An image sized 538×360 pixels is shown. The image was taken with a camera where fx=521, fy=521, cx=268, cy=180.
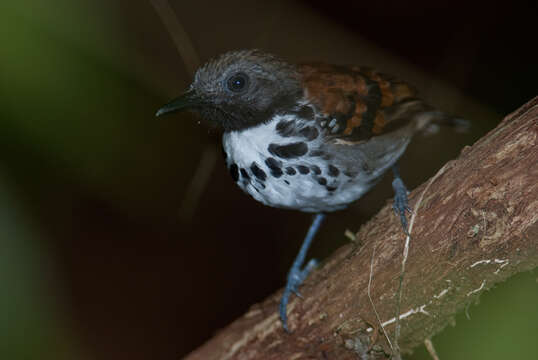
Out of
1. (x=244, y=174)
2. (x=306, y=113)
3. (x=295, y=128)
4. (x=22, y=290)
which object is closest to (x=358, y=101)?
(x=306, y=113)

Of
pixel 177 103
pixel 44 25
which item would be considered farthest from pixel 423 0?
pixel 44 25

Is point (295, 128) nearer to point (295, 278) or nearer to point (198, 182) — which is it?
point (295, 278)

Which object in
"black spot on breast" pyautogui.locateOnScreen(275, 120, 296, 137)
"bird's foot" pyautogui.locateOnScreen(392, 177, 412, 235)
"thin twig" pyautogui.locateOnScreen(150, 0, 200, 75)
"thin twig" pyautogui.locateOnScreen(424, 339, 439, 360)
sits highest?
"thin twig" pyautogui.locateOnScreen(150, 0, 200, 75)

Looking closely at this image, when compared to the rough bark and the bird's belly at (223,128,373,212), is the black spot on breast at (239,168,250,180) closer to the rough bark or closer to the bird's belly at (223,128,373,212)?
the bird's belly at (223,128,373,212)

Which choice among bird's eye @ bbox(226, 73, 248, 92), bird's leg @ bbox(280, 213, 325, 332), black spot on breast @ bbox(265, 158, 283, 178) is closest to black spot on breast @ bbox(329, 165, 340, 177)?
black spot on breast @ bbox(265, 158, 283, 178)

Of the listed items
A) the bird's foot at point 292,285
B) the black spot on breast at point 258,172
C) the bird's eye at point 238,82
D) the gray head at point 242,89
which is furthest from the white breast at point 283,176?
the bird's foot at point 292,285

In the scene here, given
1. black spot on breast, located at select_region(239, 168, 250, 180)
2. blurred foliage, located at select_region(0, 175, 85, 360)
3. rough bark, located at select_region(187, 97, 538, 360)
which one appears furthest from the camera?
blurred foliage, located at select_region(0, 175, 85, 360)
